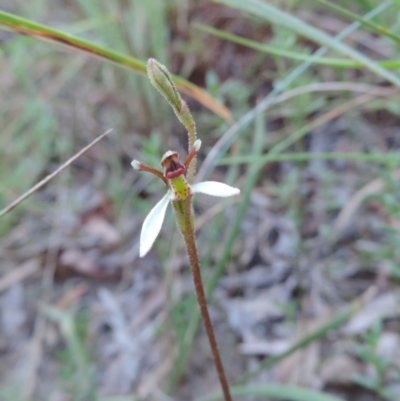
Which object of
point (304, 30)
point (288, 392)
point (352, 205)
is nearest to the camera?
point (304, 30)

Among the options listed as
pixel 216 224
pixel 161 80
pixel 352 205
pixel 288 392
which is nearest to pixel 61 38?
pixel 161 80

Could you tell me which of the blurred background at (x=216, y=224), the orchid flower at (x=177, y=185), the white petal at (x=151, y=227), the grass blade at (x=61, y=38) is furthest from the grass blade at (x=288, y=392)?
the grass blade at (x=61, y=38)

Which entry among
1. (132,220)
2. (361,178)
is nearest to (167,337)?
(132,220)

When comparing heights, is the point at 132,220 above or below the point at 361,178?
above

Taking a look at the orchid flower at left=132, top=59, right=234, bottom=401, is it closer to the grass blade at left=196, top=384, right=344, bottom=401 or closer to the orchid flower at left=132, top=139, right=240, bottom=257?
the orchid flower at left=132, top=139, right=240, bottom=257

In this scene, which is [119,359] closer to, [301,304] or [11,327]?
[11,327]

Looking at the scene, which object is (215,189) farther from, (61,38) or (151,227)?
(61,38)

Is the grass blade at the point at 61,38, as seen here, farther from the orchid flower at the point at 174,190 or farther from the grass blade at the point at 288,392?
the grass blade at the point at 288,392
